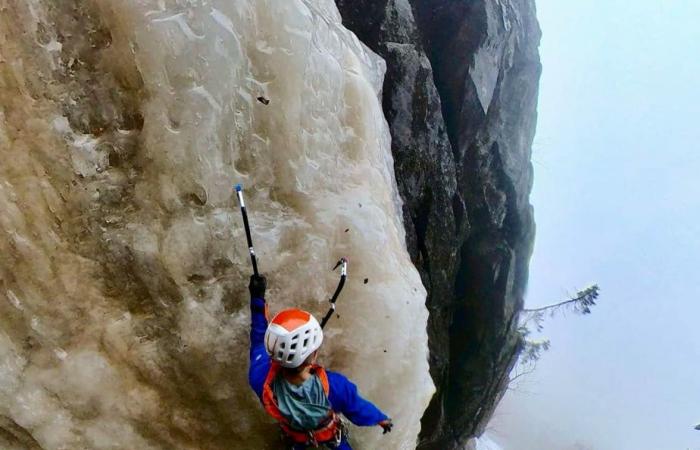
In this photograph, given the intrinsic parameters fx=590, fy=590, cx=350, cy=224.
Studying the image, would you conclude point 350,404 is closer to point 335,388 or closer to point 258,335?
point 335,388

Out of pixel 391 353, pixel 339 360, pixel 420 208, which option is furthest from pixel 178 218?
pixel 420 208

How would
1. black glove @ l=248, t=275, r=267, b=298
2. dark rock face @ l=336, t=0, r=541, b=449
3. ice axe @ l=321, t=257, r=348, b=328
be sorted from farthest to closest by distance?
dark rock face @ l=336, t=0, r=541, b=449 < ice axe @ l=321, t=257, r=348, b=328 < black glove @ l=248, t=275, r=267, b=298

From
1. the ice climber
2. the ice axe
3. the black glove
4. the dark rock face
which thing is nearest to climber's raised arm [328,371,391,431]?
the ice climber

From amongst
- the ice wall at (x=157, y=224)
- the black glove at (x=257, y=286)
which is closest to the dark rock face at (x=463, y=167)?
the ice wall at (x=157, y=224)

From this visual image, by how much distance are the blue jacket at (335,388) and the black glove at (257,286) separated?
16 cm

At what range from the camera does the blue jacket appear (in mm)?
3691

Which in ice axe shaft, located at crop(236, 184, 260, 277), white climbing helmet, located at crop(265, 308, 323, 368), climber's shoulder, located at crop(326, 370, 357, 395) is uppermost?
ice axe shaft, located at crop(236, 184, 260, 277)

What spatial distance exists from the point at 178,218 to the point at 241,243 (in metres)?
0.45

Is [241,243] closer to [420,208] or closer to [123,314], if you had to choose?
[123,314]

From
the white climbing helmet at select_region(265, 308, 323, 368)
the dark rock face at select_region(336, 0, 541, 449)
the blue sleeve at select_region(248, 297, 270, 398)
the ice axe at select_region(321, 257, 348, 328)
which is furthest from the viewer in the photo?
the dark rock face at select_region(336, 0, 541, 449)

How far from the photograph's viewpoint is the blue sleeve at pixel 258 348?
3682 millimetres

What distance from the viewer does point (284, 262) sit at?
166 inches

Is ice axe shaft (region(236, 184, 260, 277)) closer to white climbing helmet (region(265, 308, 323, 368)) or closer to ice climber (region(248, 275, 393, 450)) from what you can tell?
ice climber (region(248, 275, 393, 450))

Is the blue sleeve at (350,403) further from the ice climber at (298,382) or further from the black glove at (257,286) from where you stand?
the black glove at (257,286)
